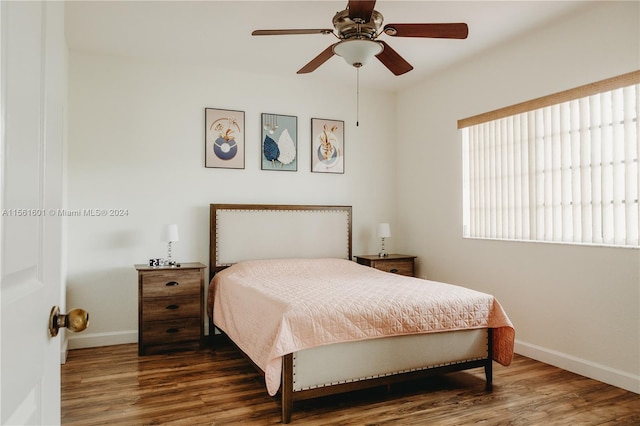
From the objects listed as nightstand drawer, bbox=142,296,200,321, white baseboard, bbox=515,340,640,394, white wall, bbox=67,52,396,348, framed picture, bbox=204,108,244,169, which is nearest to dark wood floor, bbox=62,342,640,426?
white baseboard, bbox=515,340,640,394

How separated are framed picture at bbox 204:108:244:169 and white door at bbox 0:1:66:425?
3.67 metres

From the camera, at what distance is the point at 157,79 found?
4414mm

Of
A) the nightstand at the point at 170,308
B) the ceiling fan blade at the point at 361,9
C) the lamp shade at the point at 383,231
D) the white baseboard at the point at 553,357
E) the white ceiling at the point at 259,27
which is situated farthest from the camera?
the lamp shade at the point at 383,231

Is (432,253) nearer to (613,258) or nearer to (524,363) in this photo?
(524,363)

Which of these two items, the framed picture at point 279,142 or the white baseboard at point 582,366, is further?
the framed picture at point 279,142

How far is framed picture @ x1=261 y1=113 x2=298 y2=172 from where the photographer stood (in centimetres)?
482

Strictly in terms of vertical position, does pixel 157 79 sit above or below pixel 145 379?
above

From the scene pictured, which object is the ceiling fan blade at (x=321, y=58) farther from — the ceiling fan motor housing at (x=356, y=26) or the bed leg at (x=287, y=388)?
the bed leg at (x=287, y=388)

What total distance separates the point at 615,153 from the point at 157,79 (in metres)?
4.04

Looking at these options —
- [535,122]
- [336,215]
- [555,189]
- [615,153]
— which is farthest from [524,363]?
[336,215]

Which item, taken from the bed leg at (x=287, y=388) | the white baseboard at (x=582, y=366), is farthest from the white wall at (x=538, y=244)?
the bed leg at (x=287, y=388)

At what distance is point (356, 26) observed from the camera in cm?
269

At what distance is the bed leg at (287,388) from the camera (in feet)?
8.29

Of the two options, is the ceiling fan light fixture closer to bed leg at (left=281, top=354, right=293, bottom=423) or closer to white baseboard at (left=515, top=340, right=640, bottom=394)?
bed leg at (left=281, top=354, right=293, bottom=423)
